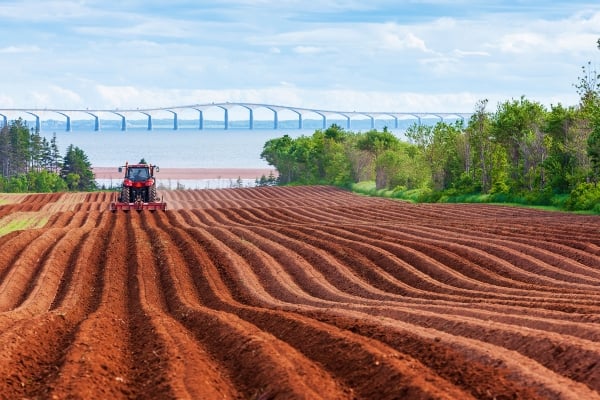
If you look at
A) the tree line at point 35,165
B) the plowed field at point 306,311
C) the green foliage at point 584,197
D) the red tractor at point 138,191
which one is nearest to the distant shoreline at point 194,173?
the tree line at point 35,165

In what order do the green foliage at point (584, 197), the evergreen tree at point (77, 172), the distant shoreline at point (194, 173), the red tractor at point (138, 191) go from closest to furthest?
the green foliage at point (584, 197) < the red tractor at point (138, 191) < the evergreen tree at point (77, 172) < the distant shoreline at point (194, 173)

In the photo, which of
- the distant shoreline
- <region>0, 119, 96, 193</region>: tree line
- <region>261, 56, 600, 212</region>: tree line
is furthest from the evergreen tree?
<region>261, 56, 600, 212</region>: tree line

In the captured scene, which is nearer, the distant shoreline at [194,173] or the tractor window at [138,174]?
the tractor window at [138,174]

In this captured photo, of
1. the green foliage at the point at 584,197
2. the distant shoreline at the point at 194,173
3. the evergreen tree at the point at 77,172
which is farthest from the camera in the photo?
the distant shoreline at the point at 194,173

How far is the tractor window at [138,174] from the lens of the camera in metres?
54.8

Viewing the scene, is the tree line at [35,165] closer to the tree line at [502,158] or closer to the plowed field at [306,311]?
the tree line at [502,158]

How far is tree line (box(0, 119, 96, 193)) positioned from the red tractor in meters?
66.8

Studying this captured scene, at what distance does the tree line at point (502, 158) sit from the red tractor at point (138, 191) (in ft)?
68.2

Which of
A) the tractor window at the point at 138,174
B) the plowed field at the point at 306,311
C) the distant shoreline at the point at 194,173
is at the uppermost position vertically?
the tractor window at the point at 138,174

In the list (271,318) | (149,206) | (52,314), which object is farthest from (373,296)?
(149,206)

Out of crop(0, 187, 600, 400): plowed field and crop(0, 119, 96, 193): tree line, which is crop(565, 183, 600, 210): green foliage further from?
crop(0, 119, 96, 193): tree line

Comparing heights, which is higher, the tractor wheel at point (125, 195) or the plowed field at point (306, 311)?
the tractor wheel at point (125, 195)

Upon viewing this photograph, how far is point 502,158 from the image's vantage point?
64812 millimetres

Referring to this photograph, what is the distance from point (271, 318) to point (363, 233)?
19.4 m
